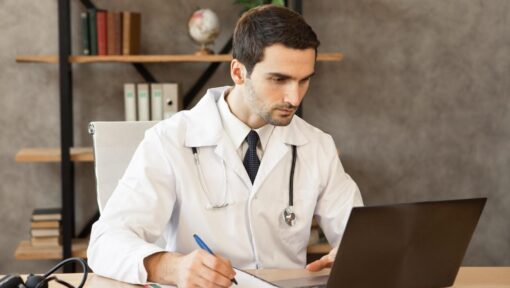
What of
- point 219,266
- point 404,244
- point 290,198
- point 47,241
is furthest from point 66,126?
point 404,244

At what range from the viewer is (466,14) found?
3793 mm

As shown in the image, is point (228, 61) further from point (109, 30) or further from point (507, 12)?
point (507, 12)

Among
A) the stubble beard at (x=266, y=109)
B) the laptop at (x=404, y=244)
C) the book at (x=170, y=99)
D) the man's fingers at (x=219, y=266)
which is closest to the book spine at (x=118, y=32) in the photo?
the book at (x=170, y=99)

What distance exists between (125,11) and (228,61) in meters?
0.51

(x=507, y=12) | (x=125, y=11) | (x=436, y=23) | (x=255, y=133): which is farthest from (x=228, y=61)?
(x=255, y=133)

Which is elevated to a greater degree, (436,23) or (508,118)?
(436,23)

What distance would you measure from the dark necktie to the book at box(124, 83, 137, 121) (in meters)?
1.60

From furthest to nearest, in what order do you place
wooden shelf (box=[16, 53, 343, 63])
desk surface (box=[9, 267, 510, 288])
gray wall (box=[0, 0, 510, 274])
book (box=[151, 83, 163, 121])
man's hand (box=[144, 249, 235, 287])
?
gray wall (box=[0, 0, 510, 274]) → book (box=[151, 83, 163, 121]) → wooden shelf (box=[16, 53, 343, 63]) → desk surface (box=[9, 267, 510, 288]) → man's hand (box=[144, 249, 235, 287])

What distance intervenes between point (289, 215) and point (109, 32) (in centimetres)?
176

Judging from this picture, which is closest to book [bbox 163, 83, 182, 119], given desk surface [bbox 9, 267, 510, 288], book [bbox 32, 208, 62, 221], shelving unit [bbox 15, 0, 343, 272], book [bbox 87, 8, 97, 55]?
shelving unit [bbox 15, 0, 343, 272]

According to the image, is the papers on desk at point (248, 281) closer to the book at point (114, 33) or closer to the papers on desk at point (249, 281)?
the papers on desk at point (249, 281)

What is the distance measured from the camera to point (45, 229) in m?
3.47

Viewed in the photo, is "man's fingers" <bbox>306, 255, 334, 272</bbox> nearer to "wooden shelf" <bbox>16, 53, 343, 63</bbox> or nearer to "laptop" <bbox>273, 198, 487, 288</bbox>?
"laptop" <bbox>273, 198, 487, 288</bbox>

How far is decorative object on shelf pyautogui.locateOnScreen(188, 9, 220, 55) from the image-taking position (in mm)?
3418
